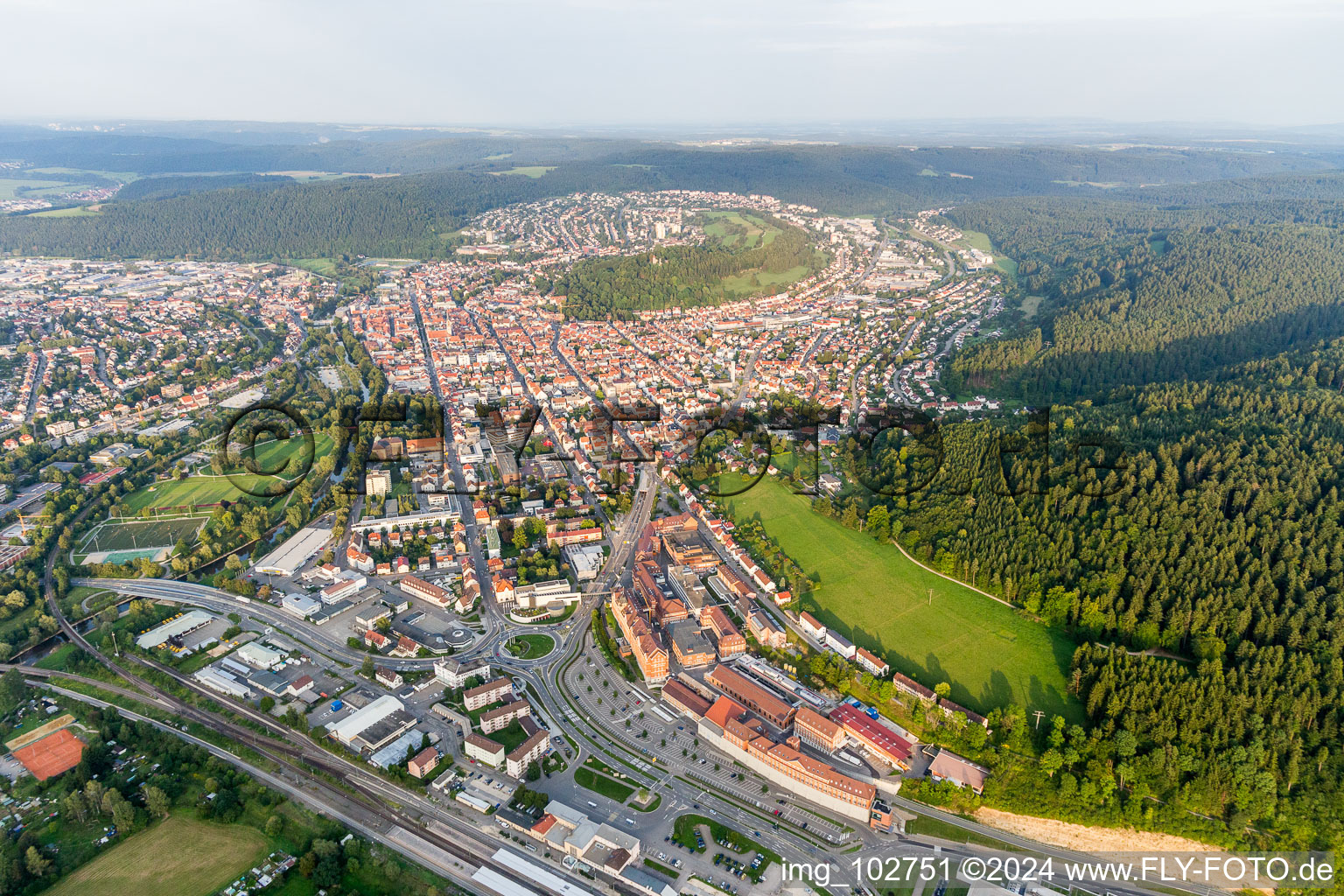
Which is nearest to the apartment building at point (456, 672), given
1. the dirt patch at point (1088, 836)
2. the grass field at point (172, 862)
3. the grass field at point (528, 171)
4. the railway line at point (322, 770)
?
the railway line at point (322, 770)

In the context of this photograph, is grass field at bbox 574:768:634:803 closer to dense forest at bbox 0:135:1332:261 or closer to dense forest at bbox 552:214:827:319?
dense forest at bbox 552:214:827:319

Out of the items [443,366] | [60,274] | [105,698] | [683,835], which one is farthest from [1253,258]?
[60,274]

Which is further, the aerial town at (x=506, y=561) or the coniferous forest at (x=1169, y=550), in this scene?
the aerial town at (x=506, y=561)

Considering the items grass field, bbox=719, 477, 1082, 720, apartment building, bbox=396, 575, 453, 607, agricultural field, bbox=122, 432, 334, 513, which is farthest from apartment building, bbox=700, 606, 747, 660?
agricultural field, bbox=122, 432, 334, 513

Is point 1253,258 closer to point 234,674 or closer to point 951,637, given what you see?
point 951,637

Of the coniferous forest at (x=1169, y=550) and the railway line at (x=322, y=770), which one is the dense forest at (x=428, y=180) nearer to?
the coniferous forest at (x=1169, y=550)
